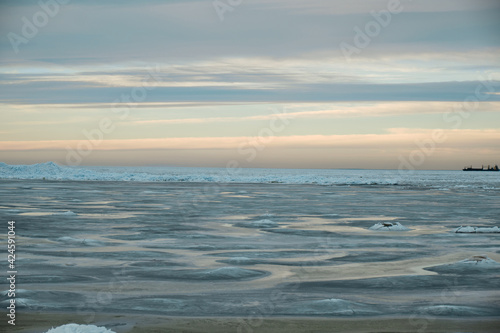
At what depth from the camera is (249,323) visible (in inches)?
271

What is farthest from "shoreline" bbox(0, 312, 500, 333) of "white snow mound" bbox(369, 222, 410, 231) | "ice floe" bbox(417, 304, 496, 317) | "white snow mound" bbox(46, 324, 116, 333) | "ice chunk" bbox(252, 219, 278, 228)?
"ice chunk" bbox(252, 219, 278, 228)

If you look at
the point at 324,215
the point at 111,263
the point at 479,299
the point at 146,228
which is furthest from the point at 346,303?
the point at 324,215

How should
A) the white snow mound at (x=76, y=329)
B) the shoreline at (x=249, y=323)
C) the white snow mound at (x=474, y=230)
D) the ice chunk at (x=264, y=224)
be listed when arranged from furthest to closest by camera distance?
the ice chunk at (x=264, y=224) → the white snow mound at (x=474, y=230) → the shoreline at (x=249, y=323) → the white snow mound at (x=76, y=329)

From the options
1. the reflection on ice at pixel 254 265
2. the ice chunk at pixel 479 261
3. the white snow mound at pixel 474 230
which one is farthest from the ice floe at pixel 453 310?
the white snow mound at pixel 474 230

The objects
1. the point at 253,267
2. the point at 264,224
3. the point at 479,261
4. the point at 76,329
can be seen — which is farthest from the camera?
the point at 264,224

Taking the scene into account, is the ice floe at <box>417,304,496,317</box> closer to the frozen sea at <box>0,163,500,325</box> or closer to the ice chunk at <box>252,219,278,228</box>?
the frozen sea at <box>0,163,500,325</box>

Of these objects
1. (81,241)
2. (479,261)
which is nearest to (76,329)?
(479,261)

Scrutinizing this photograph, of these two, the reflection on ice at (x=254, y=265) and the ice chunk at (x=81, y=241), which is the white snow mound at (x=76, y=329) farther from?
the ice chunk at (x=81, y=241)

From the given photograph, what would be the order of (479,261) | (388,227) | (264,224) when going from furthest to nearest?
(264,224) < (388,227) < (479,261)

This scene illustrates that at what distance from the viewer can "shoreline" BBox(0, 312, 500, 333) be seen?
6617 millimetres

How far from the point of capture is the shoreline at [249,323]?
662 cm

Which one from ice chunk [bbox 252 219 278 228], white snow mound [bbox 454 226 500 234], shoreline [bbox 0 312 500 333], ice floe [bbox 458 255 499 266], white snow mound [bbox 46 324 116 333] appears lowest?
Answer: shoreline [bbox 0 312 500 333]

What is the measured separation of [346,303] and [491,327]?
1.84 m

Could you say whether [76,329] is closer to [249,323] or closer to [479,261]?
[249,323]
